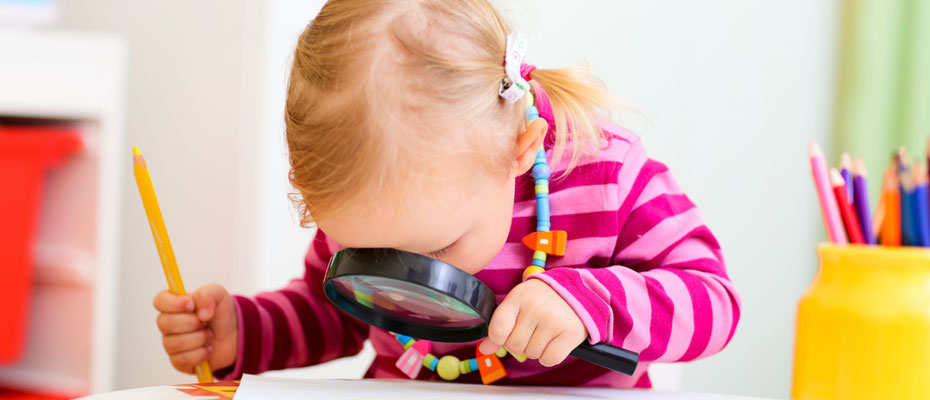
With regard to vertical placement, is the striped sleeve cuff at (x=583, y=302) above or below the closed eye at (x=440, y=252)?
below

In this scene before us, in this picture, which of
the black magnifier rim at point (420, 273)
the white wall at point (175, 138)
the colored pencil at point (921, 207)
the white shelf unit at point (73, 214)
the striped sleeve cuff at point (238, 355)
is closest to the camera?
the colored pencil at point (921, 207)

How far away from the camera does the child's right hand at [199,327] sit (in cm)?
72

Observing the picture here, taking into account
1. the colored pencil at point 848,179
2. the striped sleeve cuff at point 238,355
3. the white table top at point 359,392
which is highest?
the colored pencil at point 848,179

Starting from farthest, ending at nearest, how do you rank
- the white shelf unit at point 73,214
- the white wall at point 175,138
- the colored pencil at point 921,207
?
the white wall at point 175,138 < the white shelf unit at point 73,214 < the colored pencil at point 921,207

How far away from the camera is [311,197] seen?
23.4 inches

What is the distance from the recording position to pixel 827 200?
1.43 feet

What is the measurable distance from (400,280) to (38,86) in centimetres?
111

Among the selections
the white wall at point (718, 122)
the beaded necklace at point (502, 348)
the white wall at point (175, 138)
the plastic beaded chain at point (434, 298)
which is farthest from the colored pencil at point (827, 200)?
the white wall at point (175, 138)

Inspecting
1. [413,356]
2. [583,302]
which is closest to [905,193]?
[583,302]

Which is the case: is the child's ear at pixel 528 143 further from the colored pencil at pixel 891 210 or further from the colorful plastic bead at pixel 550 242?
the colored pencil at pixel 891 210

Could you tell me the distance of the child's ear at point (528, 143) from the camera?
2.12 ft

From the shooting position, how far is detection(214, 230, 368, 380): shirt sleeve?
30.5 inches

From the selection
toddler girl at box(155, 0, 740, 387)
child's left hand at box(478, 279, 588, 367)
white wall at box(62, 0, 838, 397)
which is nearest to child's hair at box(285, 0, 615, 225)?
toddler girl at box(155, 0, 740, 387)

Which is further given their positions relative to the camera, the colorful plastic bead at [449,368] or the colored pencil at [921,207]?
the colorful plastic bead at [449,368]
